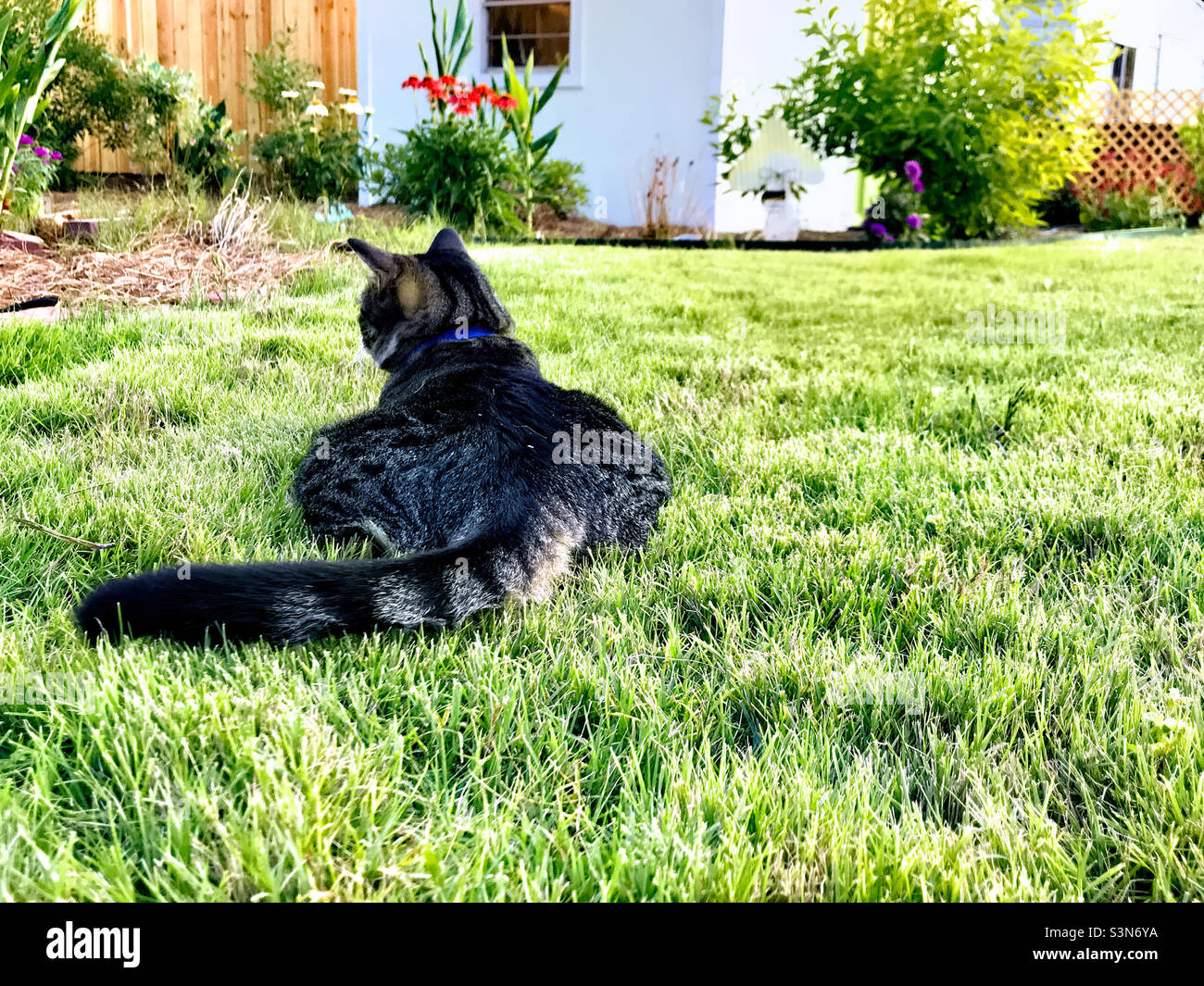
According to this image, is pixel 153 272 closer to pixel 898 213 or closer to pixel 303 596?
pixel 303 596

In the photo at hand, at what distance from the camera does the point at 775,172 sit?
9898 millimetres

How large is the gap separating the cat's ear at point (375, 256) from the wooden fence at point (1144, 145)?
40.2ft

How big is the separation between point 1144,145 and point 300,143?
11.6 metres

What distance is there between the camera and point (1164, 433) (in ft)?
8.55

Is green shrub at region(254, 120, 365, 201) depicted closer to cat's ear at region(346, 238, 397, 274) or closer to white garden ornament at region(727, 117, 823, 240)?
A: white garden ornament at region(727, 117, 823, 240)

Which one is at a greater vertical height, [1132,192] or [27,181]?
[1132,192]

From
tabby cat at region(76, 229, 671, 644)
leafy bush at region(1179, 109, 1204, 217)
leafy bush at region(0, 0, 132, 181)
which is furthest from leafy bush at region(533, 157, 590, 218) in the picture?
leafy bush at region(1179, 109, 1204, 217)

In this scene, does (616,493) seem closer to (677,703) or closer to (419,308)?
(677,703)

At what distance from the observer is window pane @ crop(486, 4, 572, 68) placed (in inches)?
399

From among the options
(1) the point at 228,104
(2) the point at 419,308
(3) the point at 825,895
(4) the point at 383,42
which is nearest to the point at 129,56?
(1) the point at 228,104

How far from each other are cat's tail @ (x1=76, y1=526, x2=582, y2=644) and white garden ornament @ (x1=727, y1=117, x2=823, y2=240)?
9101mm

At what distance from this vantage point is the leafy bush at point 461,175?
755cm

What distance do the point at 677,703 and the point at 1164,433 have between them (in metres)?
2.10

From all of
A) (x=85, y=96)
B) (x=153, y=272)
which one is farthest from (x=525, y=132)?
(x=153, y=272)
